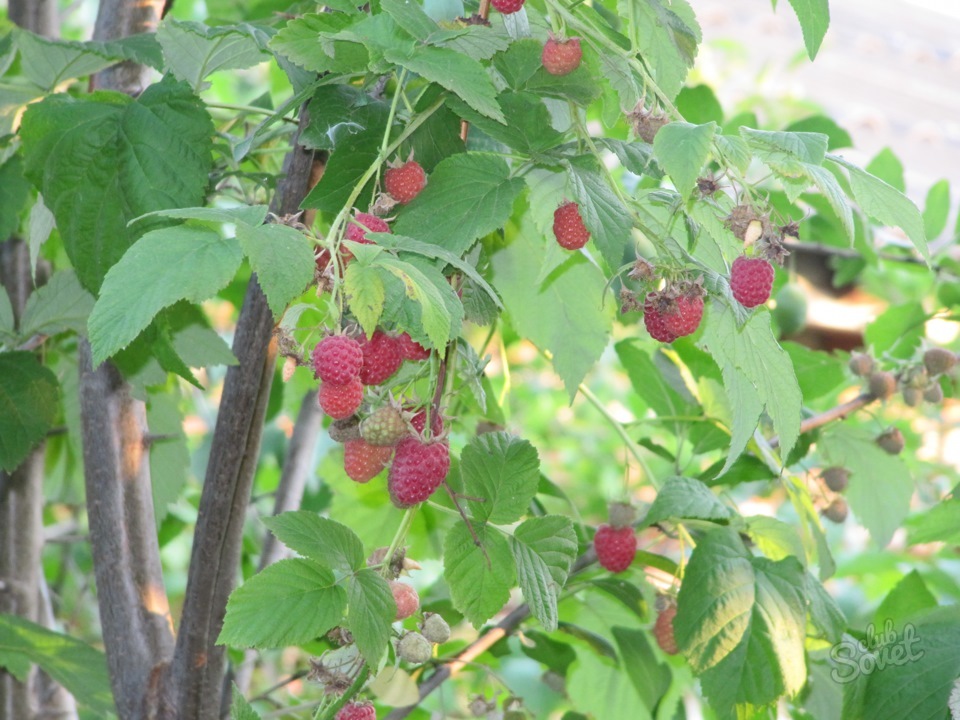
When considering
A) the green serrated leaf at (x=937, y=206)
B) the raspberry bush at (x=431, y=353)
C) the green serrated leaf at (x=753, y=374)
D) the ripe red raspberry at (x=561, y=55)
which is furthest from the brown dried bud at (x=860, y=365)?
the ripe red raspberry at (x=561, y=55)

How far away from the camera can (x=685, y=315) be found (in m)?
0.44

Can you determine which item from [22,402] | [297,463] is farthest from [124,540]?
[297,463]

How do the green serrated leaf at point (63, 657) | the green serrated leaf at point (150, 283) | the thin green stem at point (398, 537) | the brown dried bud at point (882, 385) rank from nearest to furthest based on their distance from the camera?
the green serrated leaf at point (150, 283) → the thin green stem at point (398, 537) → the green serrated leaf at point (63, 657) → the brown dried bud at point (882, 385)

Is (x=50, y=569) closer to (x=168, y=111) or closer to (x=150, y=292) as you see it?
(x=168, y=111)

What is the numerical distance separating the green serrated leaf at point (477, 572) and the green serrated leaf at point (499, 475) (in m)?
0.01

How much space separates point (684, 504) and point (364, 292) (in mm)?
303

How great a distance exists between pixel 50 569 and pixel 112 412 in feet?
2.82

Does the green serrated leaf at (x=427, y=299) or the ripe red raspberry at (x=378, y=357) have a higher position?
the green serrated leaf at (x=427, y=299)

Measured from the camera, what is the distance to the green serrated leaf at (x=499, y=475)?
1.52 ft

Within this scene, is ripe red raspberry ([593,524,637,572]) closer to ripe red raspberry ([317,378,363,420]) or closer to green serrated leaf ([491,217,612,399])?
green serrated leaf ([491,217,612,399])

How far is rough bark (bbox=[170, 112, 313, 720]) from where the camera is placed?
20.7 inches

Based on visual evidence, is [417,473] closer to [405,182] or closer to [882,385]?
[405,182]

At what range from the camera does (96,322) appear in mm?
348

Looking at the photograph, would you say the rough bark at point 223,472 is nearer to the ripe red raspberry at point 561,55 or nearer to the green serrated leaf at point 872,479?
the ripe red raspberry at point 561,55
